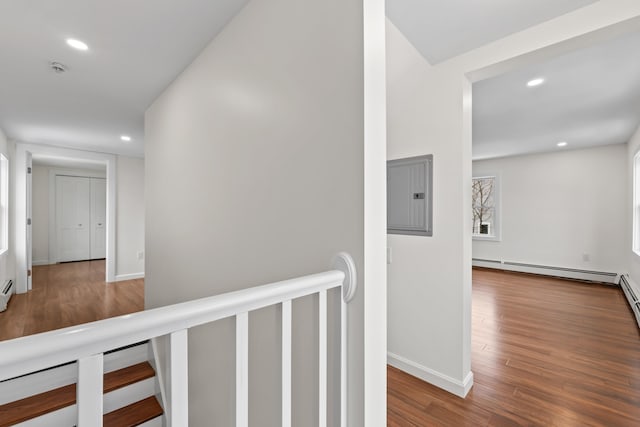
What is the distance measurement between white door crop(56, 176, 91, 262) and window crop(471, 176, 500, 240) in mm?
9791

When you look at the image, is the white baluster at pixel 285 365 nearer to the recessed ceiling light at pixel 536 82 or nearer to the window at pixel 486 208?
the recessed ceiling light at pixel 536 82

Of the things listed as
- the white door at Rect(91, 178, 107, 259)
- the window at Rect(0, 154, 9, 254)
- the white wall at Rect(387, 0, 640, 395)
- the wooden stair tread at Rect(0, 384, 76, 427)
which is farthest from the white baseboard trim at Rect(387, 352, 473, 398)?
the white door at Rect(91, 178, 107, 259)

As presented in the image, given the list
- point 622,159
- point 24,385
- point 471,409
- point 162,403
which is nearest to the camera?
point 471,409

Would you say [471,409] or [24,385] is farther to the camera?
[24,385]

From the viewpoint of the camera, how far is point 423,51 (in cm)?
198

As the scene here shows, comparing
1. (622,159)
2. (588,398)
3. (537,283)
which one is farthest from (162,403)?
(622,159)

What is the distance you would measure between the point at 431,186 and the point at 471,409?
5.08ft

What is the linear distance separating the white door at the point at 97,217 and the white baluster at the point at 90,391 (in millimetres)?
8820

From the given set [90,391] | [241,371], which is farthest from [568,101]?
[90,391]

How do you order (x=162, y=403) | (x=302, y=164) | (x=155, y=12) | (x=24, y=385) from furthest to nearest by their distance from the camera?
(x=162, y=403)
(x=24, y=385)
(x=155, y=12)
(x=302, y=164)

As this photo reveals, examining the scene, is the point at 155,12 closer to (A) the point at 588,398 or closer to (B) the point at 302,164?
(B) the point at 302,164

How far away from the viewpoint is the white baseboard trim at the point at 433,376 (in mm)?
1967

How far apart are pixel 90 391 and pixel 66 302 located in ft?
15.6

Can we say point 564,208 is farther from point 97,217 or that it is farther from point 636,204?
point 97,217
